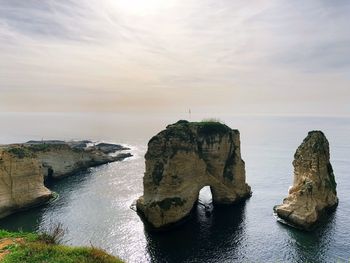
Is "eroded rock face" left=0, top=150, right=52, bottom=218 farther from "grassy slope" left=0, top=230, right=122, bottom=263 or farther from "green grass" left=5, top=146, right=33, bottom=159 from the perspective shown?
"grassy slope" left=0, top=230, right=122, bottom=263

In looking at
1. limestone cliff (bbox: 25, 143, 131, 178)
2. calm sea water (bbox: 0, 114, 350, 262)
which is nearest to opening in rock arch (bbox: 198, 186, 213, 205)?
calm sea water (bbox: 0, 114, 350, 262)

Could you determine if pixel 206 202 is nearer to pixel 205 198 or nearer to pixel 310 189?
pixel 205 198

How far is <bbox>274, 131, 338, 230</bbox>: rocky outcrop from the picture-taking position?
179ft

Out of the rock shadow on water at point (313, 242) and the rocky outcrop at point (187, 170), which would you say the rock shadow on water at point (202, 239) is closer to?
the rocky outcrop at point (187, 170)

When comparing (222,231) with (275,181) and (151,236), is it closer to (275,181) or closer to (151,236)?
(151,236)

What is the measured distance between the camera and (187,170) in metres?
61.2

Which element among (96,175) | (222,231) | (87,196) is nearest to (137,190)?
(87,196)

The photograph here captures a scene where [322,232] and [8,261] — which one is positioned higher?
[8,261]

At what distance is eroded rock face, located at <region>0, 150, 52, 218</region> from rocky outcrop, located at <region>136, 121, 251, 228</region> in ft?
76.0

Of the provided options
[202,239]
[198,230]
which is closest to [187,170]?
[198,230]

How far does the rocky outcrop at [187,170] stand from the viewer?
5719 cm

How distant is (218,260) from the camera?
42.5 metres

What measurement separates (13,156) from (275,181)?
212 ft

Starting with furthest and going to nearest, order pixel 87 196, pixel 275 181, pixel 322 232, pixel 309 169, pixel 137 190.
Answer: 1. pixel 275 181
2. pixel 137 190
3. pixel 87 196
4. pixel 309 169
5. pixel 322 232
